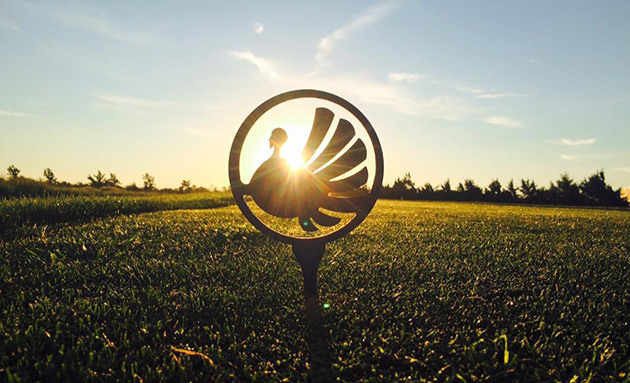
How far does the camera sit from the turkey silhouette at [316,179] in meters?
3.07

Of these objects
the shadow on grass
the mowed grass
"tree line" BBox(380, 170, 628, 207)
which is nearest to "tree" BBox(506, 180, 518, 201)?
"tree line" BBox(380, 170, 628, 207)

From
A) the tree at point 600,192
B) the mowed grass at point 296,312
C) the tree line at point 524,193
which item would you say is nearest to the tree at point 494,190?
the tree line at point 524,193

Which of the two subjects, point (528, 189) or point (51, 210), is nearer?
point (51, 210)

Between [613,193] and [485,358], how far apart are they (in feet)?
140

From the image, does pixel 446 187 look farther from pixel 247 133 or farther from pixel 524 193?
pixel 247 133

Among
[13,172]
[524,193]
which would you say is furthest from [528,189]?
Answer: [13,172]

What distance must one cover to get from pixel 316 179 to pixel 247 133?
641mm

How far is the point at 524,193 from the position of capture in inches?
1300

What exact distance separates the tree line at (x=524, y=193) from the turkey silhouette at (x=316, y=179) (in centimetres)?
2574

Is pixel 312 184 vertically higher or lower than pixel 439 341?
higher

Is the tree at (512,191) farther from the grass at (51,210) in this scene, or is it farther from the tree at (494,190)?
the grass at (51,210)

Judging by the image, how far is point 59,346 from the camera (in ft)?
7.49

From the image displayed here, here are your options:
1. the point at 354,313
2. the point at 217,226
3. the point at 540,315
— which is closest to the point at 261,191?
the point at 354,313

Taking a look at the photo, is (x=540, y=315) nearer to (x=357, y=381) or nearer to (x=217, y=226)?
(x=357, y=381)
